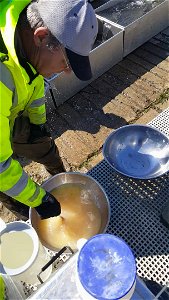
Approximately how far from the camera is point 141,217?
2479 millimetres

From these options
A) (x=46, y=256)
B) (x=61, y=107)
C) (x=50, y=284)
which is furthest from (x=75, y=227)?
(x=61, y=107)

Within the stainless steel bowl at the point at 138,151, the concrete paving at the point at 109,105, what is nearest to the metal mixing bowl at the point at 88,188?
the stainless steel bowl at the point at 138,151

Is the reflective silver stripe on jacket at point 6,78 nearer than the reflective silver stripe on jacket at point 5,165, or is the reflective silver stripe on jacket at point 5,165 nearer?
the reflective silver stripe on jacket at point 6,78

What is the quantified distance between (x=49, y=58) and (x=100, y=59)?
285cm

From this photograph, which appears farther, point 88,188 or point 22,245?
point 88,188

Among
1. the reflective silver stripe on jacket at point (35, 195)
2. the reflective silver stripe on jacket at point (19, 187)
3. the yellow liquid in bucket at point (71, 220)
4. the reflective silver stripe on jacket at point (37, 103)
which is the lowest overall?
the yellow liquid in bucket at point (71, 220)

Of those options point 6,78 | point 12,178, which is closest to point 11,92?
point 6,78

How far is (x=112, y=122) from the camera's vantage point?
169 inches

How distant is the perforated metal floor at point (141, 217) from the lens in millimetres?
2234

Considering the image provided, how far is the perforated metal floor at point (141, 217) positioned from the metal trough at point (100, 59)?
1912 mm

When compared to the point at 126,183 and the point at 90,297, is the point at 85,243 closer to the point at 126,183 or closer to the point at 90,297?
the point at 90,297

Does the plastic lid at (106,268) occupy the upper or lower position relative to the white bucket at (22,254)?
upper

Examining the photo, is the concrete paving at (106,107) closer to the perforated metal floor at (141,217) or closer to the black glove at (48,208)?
the perforated metal floor at (141,217)

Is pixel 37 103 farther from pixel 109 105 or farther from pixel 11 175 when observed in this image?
pixel 109 105
